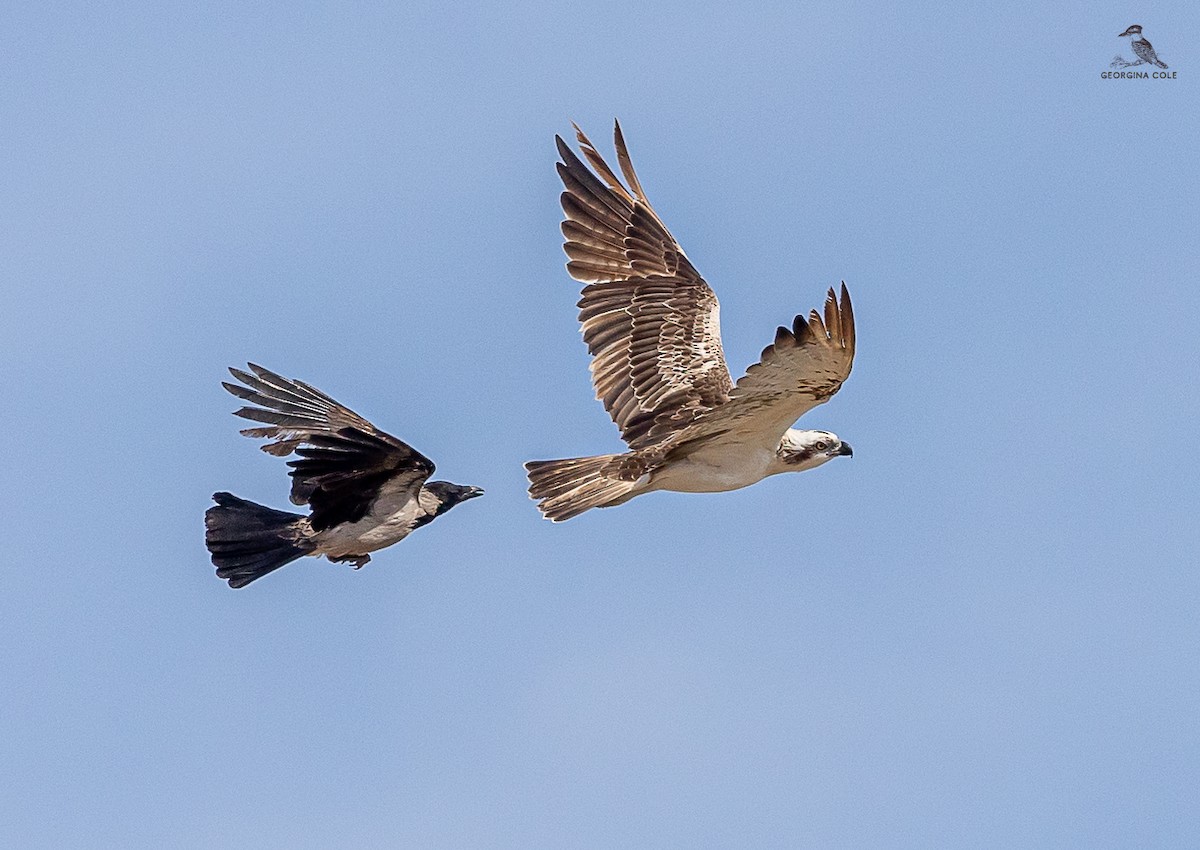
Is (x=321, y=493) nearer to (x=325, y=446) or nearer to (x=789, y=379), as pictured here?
(x=325, y=446)

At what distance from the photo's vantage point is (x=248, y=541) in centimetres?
1473

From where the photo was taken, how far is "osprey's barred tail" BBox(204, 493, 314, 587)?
14664 mm

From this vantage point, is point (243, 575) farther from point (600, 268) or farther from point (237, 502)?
point (600, 268)

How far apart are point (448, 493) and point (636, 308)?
271 cm

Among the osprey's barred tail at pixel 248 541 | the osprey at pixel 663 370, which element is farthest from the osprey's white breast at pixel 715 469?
the osprey's barred tail at pixel 248 541

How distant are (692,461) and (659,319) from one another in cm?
235

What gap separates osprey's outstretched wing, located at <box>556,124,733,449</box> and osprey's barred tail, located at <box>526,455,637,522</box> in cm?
92

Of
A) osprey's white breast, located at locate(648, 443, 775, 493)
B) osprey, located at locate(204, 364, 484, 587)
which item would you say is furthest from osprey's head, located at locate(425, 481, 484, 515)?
osprey's white breast, located at locate(648, 443, 775, 493)

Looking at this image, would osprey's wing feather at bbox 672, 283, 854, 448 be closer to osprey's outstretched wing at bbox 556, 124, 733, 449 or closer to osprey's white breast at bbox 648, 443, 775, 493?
osprey's white breast at bbox 648, 443, 775, 493

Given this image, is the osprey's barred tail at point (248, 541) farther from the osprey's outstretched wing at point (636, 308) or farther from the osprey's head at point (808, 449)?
the osprey's head at point (808, 449)

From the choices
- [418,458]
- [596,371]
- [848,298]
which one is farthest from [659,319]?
[848,298]

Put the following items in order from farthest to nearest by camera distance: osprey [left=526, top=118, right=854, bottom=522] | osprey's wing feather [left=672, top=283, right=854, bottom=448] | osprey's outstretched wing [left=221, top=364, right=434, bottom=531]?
osprey's outstretched wing [left=221, top=364, right=434, bottom=531], osprey [left=526, top=118, right=854, bottom=522], osprey's wing feather [left=672, top=283, right=854, bottom=448]

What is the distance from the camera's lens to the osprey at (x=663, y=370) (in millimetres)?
13227

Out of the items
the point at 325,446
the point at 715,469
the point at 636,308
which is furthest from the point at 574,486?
the point at 636,308
